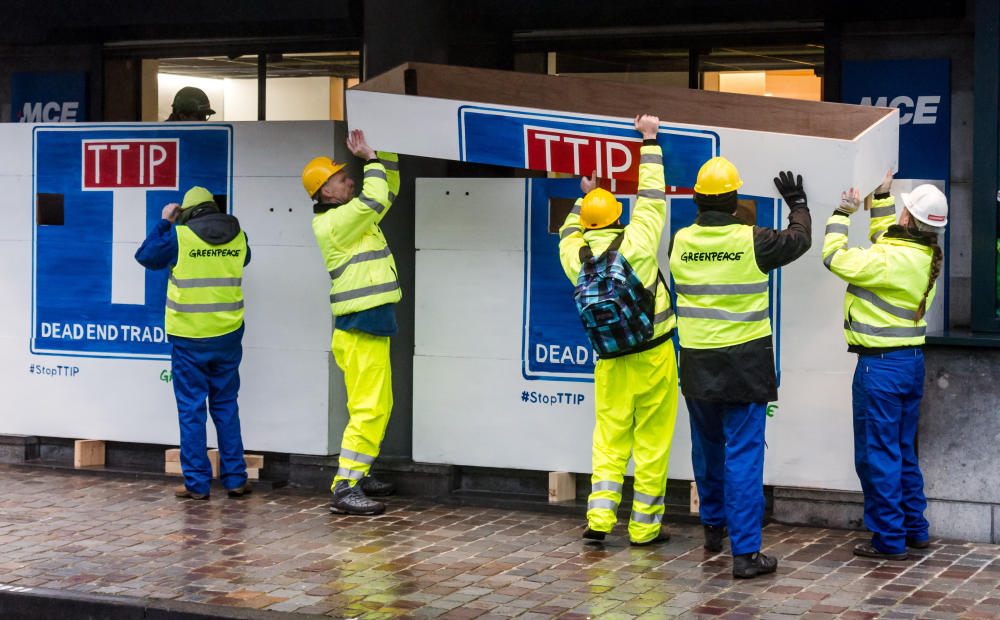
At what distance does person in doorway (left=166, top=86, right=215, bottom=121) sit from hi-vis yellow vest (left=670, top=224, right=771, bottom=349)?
4.00 meters

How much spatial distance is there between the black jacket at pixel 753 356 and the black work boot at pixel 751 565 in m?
0.80

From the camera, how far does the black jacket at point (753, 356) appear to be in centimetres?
713

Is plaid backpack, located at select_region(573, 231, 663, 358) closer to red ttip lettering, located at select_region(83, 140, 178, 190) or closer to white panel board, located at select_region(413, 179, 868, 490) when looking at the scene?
white panel board, located at select_region(413, 179, 868, 490)

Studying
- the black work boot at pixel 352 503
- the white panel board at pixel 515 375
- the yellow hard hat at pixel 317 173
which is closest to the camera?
the white panel board at pixel 515 375

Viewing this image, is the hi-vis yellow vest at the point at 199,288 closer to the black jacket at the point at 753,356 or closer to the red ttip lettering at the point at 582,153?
the red ttip lettering at the point at 582,153

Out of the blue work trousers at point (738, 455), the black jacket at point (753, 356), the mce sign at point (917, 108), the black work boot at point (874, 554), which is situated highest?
the mce sign at point (917, 108)

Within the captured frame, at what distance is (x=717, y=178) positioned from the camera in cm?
720

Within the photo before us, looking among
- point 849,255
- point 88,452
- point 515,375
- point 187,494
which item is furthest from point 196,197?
point 849,255

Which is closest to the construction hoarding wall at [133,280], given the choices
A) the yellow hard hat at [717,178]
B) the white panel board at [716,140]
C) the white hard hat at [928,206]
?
the white panel board at [716,140]

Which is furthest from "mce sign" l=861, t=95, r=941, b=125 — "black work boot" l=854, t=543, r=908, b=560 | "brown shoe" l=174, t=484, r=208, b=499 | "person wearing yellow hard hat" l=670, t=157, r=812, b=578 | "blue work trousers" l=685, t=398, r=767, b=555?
"brown shoe" l=174, t=484, r=208, b=499

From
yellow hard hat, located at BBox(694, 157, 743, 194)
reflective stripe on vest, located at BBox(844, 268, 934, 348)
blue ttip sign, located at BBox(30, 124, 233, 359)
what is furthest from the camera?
blue ttip sign, located at BBox(30, 124, 233, 359)

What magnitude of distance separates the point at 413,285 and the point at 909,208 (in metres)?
3.44

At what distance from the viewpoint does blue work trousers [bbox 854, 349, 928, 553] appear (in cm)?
745

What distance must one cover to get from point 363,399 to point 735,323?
2615 millimetres
